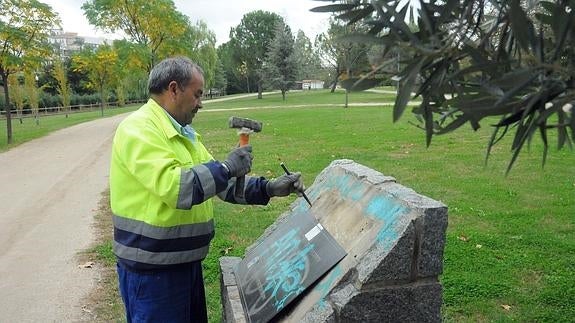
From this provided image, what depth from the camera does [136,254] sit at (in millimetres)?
2688

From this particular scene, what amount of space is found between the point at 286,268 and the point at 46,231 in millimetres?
4799

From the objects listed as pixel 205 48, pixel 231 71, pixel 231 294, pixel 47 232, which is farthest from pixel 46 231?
pixel 231 71

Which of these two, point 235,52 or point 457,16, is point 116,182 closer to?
point 457,16

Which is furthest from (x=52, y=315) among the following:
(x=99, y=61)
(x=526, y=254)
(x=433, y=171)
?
(x=99, y=61)

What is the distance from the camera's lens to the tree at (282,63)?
49.9 meters

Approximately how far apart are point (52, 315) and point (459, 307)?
3.14 m

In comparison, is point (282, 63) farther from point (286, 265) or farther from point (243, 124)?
point (286, 265)

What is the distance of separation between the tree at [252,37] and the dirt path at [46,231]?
51751 millimetres

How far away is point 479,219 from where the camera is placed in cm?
627

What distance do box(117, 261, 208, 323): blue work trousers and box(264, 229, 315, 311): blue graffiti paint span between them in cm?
43

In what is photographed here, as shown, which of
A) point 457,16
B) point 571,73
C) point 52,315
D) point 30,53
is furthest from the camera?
point 30,53

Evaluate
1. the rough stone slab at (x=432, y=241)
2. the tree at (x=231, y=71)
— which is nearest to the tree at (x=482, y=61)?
the rough stone slab at (x=432, y=241)

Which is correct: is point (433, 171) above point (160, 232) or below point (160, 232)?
below

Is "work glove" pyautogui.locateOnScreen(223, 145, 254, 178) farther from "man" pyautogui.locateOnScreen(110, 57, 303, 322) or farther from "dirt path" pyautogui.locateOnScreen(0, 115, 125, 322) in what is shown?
"dirt path" pyautogui.locateOnScreen(0, 115, 125, 322)
